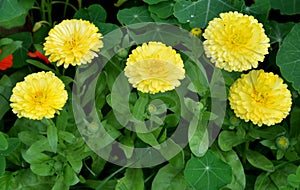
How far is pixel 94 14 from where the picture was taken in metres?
1.77

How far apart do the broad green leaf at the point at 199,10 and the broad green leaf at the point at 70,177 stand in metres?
0.57

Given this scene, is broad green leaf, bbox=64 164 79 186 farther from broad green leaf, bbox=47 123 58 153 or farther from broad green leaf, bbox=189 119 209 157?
broad green leaf, bbox=189 119 209 157

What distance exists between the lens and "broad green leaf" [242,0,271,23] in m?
1.65

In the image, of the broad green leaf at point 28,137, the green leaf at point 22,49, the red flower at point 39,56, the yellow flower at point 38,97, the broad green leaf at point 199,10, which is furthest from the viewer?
the green leaf at point 22,49

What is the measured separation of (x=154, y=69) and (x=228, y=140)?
1.18ft

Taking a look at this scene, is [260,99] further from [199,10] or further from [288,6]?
[288,6]

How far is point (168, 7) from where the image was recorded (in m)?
1.68

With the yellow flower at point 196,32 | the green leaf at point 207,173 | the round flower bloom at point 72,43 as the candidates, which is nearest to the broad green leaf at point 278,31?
the yellow flower at point 196,32

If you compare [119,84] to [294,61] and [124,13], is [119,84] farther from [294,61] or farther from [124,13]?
[294,61]

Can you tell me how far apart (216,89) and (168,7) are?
381mm

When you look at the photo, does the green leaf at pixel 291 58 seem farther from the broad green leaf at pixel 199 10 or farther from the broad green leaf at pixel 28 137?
the broad green leaf at pixel 28 137

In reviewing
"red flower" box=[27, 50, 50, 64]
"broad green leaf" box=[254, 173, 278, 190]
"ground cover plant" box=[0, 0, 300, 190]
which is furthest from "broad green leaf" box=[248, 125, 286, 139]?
"red flower" box=[27, 50, 50, 64]

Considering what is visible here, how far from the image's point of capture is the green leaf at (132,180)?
145cm

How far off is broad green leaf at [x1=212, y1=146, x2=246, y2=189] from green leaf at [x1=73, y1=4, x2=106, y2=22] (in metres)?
0.61
